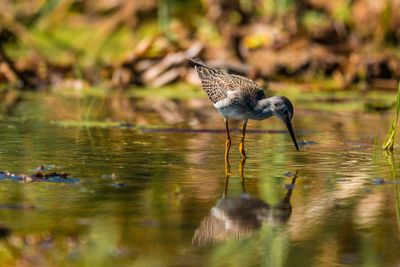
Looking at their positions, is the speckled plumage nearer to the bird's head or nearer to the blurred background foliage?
the bird's head

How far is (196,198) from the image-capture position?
7.11m

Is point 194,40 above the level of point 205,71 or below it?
above

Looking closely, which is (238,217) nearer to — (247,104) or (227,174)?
(227,174)

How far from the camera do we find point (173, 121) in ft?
40.5

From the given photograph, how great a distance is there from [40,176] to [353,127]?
497 centimetres

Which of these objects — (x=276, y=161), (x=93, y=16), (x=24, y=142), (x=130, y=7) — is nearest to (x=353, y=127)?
(x=276, y=161)

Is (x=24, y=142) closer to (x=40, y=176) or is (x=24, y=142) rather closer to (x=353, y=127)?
(x=40, y=176)

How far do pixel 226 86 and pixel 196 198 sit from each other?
3149 mm

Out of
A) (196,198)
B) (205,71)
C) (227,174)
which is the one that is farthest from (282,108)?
(196,198)

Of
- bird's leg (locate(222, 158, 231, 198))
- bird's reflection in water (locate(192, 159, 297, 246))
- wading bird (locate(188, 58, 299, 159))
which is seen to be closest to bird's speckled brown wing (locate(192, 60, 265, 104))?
wading bird (locate(188, 58, 299, 159))

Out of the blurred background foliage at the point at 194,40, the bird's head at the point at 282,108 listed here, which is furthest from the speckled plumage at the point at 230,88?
the blurred background foliage at the point at 194,40

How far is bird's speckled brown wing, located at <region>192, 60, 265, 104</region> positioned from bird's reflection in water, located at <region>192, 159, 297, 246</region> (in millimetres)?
2475

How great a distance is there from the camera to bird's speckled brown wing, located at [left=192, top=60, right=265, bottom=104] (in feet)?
32.3

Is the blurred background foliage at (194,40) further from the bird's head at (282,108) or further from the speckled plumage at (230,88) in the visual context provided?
the bird's head at (282,108)
